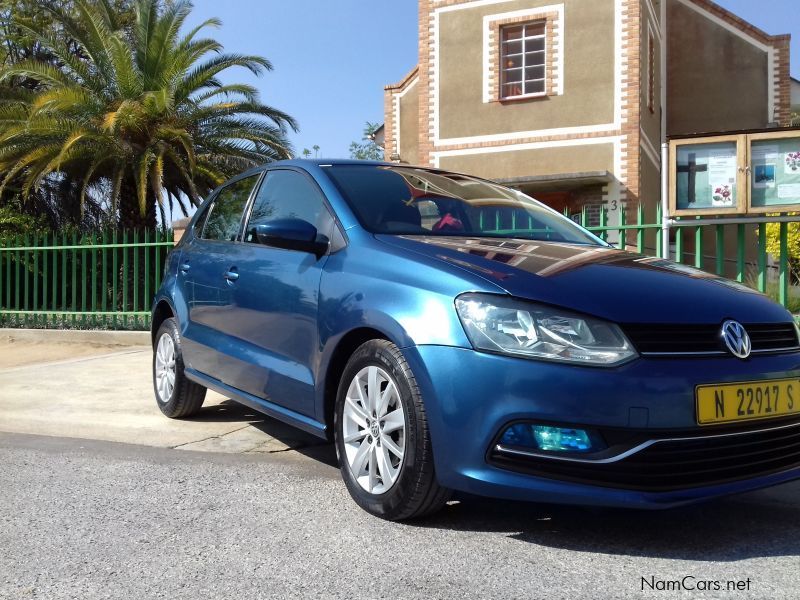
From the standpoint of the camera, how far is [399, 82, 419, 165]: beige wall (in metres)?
19.2

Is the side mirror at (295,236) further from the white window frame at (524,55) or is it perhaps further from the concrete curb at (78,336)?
the white window frame at (524,55)

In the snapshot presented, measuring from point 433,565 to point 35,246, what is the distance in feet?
36.7

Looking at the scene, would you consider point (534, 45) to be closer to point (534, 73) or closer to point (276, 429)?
point (534, 73)

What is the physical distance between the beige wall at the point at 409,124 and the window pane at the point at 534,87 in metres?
3.53

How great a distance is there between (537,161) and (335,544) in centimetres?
1402

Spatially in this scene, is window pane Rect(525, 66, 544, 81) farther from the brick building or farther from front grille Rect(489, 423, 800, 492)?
front grille Rect(489, 423, 800, 492)

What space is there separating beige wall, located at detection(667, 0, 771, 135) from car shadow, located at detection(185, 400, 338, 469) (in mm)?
15696

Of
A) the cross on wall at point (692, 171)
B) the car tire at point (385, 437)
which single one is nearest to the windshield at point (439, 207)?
the car tire at point (385, 437)

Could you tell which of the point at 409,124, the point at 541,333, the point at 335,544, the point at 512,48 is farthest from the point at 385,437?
the point at 409,124

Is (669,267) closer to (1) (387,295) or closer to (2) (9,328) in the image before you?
(1) (387,295)

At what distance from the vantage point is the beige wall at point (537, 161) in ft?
51.9

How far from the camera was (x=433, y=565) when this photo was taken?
110 inches

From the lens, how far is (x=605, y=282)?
122 inches

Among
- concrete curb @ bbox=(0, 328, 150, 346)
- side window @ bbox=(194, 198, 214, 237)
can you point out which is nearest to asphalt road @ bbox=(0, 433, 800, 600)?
side window @ bbox=(194, 198, 214, 237)
